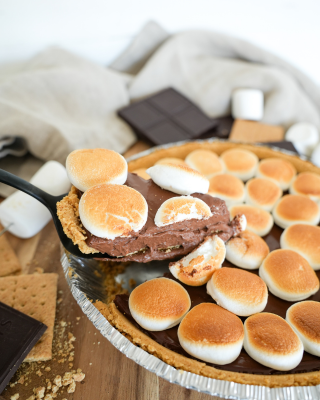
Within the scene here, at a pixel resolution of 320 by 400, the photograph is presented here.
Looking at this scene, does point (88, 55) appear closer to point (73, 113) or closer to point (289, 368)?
point (73, 113)

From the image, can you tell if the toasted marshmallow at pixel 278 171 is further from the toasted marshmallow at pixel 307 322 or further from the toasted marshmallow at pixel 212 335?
the toasted marshmallow at pixel 212 335

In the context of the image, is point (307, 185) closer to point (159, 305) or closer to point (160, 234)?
point (160, 234)

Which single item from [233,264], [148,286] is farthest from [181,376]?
[233,264]

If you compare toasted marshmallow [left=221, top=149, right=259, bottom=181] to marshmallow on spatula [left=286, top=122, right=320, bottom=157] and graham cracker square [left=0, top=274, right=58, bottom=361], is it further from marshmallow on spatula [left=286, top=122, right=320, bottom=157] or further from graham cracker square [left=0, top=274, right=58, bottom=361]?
graham cracker square [left=0, top=274, right=58, bottom=361]

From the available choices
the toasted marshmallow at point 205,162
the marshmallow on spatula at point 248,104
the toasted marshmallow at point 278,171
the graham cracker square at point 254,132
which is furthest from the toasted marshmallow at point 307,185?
the marshmallow on spatula at point 248,104

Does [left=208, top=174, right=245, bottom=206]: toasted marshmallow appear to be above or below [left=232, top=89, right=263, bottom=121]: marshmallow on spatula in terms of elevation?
below

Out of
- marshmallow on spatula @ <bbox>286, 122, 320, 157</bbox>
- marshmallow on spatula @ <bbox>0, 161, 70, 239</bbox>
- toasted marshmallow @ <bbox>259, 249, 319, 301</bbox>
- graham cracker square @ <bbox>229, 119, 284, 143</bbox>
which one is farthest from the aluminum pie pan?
marshmallow on spatula @ <bbox>286, 122, 320, 157</bbox>

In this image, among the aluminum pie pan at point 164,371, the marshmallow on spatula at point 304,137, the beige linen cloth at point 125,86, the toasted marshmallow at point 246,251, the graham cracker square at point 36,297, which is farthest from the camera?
the marshmallow on spatula at point 304,137
